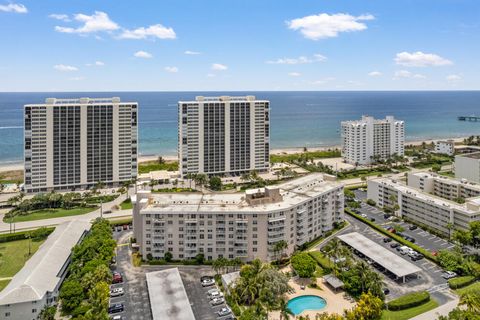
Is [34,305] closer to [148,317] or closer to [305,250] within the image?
[148,317]

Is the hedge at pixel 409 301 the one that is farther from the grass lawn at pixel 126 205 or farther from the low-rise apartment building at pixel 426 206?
the grass lawn at pixel 126 205

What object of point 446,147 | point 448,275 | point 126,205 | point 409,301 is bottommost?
point 409,301

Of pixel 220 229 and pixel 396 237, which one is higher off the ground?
pixel 220 229

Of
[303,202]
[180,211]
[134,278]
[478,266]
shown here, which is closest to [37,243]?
[134,278]

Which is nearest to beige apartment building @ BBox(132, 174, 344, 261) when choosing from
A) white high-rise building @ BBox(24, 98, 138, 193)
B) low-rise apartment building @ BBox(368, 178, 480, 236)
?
low-rise apartment building @ BBox(368, 178, 480, 236)

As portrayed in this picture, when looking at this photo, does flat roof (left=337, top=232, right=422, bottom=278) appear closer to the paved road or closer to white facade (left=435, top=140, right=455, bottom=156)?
the paved road

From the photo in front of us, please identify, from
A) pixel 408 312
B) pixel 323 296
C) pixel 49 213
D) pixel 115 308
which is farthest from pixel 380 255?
pixel 49 213

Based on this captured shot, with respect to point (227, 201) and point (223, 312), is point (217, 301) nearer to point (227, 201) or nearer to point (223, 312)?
point (223, 312)
